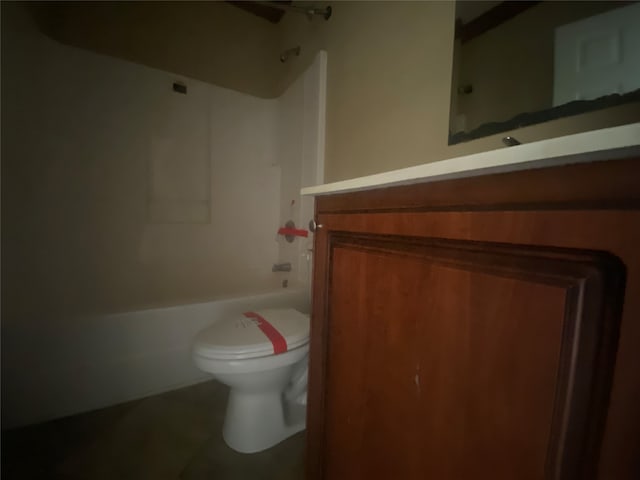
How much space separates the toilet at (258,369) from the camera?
0.85 meters

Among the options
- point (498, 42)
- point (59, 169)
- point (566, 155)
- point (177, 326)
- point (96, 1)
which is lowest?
point (177, 326)

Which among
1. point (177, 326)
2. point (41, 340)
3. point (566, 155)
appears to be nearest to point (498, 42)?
point (566, 155)

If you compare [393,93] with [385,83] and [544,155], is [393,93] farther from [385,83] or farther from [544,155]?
[544,155]

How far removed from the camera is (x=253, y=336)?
35.8 inches

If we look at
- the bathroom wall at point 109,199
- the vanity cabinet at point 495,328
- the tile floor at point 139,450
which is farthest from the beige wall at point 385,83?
the tile floor at point 139,450

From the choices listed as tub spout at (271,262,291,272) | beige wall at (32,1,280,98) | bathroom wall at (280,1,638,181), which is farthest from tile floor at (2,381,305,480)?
beige wall at (32,1,280,98)

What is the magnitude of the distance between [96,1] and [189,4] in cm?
51

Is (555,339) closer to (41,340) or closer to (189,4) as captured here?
(41,340)

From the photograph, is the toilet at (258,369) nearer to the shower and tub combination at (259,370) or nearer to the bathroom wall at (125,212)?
the shower and tub combination at (259,370)

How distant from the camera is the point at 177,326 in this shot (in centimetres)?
128

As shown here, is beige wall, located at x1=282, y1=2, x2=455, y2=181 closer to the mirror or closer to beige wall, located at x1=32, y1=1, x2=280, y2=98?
the mirror

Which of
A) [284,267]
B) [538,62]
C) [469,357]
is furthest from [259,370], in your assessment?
[538,62]

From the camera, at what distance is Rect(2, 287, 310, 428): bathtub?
1023mm

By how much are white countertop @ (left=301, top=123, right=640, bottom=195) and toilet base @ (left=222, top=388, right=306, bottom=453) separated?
952 millimetres
